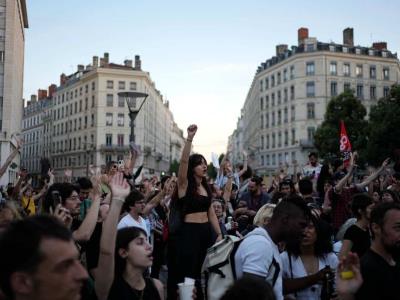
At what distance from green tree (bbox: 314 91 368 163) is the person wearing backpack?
48.2 meters

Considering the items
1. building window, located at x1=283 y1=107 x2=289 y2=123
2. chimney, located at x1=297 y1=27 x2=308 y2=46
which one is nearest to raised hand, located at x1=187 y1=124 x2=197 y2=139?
building window, located at x1=283 y1=107 x2=289 y2=123

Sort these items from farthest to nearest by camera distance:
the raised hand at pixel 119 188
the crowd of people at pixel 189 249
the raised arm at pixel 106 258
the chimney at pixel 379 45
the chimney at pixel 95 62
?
1. the chimney at pixel 95 62
2. the chimney at pixel 379 45
3. the raised hand at pixel 119 188
4. the raised arm at pixel 106 258
5. the crowd of people at pixel 189 249


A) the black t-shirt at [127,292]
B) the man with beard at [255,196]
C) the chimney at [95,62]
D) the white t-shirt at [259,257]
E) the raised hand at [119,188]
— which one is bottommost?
the black t-shirt at [127,292]

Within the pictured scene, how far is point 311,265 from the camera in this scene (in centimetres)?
427

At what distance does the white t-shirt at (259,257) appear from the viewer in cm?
324

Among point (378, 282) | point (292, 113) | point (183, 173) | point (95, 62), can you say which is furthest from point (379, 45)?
point (378, 282)

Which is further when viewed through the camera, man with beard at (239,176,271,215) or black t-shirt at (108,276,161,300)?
man with beard at (239,176,271,215)

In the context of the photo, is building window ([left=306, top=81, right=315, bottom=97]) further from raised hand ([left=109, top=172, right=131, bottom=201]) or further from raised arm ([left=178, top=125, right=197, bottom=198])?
raised hand ([left=109, top=172, right=131, bottom=201])

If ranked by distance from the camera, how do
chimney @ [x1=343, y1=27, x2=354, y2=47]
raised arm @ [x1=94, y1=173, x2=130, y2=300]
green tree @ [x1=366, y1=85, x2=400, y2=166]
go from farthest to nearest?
chimney @ [x1=343, y1=27, x2=354, y2=47]
green tree @ [x1=366, y1=85, x2=400, y2=166]
raised arm @ [x1=94, y1=173, x2=130, y2=300]

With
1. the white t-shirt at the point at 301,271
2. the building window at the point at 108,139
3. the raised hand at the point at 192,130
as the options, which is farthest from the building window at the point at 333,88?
the white t-shirt at the point at 301,271

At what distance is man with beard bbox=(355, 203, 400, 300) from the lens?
3.25 m

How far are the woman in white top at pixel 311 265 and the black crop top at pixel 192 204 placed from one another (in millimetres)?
1840

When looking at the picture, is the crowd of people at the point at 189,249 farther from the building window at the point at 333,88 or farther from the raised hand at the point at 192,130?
the building window at the point at 333,88

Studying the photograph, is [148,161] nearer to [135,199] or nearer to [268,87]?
[268,87]
